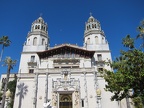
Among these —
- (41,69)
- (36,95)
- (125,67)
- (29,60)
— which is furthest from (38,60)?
(125,67)

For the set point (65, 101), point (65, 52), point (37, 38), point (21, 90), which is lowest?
point (65, 101)

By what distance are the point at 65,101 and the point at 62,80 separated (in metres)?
4.32

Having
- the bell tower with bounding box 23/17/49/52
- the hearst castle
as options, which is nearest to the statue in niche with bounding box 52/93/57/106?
the hearst castle

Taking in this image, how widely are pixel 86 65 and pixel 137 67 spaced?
16.8 meters

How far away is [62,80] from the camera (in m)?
33.6

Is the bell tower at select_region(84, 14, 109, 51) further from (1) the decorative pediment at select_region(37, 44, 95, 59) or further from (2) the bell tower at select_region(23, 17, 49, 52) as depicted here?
(2) the bell tower at select_region(23, 17, 49, 52)

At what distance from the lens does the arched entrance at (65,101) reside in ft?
104

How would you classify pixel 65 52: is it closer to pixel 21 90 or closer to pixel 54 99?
pixel 54 99

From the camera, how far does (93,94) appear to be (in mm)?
31828

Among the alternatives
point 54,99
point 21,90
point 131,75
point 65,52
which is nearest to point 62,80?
point 54,99

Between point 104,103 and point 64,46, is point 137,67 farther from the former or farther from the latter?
point 64,46

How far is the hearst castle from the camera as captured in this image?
31.7 metres

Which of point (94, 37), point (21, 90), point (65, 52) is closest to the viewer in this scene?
point (21, 90)

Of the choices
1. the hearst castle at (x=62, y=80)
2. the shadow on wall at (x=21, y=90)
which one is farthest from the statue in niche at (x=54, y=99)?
the shadow on wall at (x=21, y=90)
